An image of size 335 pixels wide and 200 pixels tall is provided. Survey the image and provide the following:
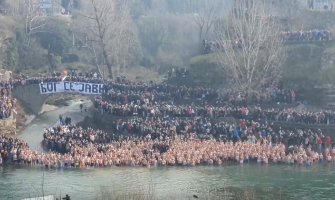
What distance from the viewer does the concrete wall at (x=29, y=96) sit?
6181 centimetres

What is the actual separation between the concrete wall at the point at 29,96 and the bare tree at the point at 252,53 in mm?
16776

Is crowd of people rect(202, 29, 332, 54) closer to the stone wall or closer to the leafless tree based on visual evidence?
the leafless tree

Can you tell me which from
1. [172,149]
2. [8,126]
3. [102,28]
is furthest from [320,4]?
[8,126]

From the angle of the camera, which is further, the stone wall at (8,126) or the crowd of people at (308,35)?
the crowd of people at (308,35)

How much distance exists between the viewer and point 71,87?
61.3m

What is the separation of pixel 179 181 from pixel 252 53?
68.1ft

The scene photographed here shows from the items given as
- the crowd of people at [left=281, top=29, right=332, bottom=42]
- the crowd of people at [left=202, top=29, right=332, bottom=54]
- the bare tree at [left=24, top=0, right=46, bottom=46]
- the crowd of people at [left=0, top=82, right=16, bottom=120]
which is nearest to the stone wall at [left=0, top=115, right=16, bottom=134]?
the crowd of people at [left=0, top=82, right=16, bottom=120]

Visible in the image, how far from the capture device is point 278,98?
185ft

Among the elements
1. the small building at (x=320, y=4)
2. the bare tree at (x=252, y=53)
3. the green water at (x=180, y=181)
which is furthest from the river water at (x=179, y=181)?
the small building at (x=320, y=4)

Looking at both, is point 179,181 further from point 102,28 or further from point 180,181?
point 102,28

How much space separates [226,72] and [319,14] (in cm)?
1491

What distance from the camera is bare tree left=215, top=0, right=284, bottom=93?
190 feet

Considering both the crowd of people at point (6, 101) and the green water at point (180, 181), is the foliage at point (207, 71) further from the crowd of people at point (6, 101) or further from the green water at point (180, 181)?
the green water at point (180, 181)

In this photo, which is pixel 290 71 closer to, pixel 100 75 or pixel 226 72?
pixel 226 72
